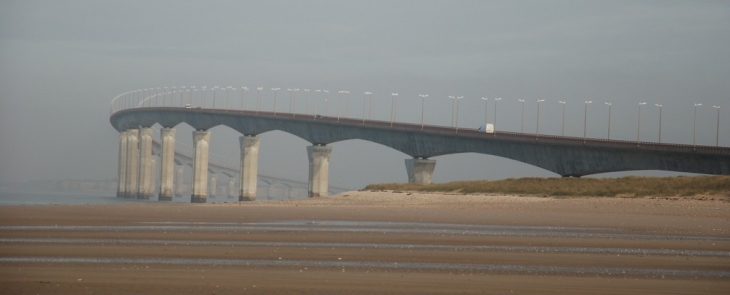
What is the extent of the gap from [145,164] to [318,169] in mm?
52959

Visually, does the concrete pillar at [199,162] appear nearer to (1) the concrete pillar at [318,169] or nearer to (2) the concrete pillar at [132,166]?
(1) the concrete pillar at [318,169]

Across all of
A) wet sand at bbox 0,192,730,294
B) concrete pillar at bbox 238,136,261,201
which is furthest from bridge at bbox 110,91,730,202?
wet sand at bbox 0,192,730,294

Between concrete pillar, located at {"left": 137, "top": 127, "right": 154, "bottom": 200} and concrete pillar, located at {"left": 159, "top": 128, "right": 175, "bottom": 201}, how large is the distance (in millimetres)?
6745

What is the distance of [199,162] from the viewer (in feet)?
448

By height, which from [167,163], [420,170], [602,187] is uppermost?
[420,170]

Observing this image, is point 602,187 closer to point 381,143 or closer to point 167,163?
point 381,143

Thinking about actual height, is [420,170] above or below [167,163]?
above

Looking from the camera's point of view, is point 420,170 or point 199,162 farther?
point 199,162

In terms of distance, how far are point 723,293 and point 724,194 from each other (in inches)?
1675

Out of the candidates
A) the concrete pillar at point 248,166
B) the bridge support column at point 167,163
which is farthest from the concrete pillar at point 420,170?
the bridge support column at point 167,163

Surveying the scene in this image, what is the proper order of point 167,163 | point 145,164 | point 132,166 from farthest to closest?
point 132,166 < point 145,164 < point 167,163

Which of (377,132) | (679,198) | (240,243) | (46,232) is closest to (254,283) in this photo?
(240,243)

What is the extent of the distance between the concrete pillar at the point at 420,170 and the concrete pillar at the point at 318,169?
1385 cm

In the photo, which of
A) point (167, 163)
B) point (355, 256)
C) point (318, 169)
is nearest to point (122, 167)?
point (167, 163)
